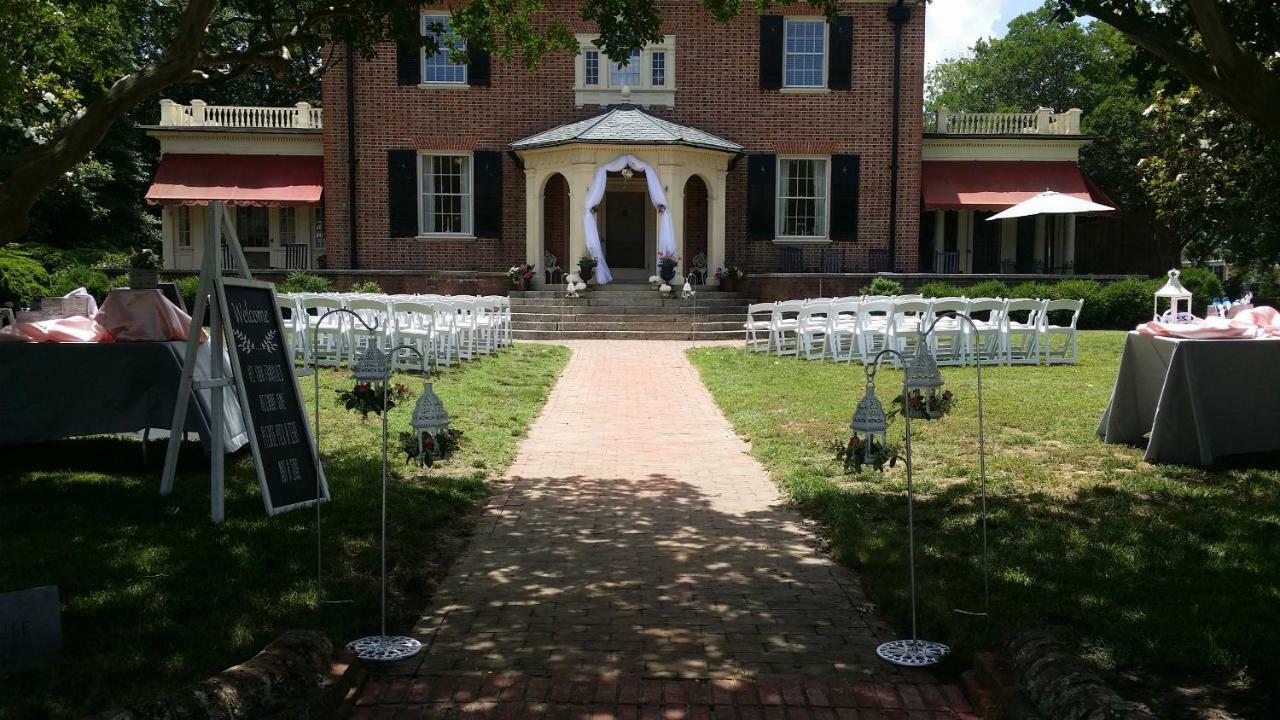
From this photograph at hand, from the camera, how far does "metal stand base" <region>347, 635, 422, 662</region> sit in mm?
4238

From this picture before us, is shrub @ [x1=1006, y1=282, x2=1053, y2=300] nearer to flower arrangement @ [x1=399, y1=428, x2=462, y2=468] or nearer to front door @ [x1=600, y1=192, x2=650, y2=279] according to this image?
front door @ [x1=600, y1=192, x2=650, y2=279]

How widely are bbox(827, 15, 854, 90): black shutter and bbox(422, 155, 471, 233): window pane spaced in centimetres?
875

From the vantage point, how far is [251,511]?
646cm

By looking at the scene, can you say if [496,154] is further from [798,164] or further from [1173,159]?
[1173,159]

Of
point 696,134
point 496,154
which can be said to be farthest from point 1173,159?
point 496,154

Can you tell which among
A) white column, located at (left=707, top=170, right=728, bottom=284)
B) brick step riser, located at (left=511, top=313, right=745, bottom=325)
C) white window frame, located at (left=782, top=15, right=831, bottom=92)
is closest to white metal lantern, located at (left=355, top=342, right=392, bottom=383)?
brick step riser, located at (left=511, top=313, right=745, bottom=325)

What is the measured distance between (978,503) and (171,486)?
17.0ft

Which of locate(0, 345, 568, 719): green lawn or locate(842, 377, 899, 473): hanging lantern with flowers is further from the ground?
locate(842, 377, 899, 473): hanging lantern with flowers

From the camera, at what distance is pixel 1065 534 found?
6125 millimetres

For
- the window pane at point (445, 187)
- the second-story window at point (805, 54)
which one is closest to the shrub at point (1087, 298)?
the second-story window at point (805, 54)

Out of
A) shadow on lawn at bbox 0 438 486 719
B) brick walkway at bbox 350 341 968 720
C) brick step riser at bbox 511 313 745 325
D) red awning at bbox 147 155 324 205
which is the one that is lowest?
brick walkway at bbox 350 341 968 720

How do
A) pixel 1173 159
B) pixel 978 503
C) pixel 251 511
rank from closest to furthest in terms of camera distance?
pixel 251 511 < pixel 978 503 < pixel 1173 159

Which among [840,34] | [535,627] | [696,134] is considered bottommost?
[535,627]

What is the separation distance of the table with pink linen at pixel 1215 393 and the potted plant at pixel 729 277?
15.0 meters
